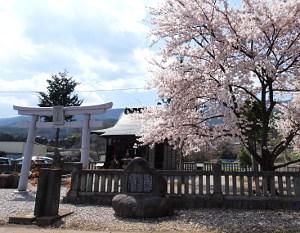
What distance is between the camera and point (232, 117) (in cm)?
1142

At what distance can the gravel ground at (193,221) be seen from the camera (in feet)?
27.3

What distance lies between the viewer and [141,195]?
10250mm

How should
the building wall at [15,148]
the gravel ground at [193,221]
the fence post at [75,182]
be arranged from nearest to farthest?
1. the gravel ground at [193,221]
2. the fence post at [75,182]
3. the building wall at [15,148]

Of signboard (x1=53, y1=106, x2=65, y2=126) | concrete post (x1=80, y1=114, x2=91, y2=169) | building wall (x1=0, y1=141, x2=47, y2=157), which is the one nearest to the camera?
concrete post (x1=80, y1=114, x2=91, y2=169)

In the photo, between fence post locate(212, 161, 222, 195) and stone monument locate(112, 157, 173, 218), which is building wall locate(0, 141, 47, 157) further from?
fence post locate(212, 161, 222, 195)

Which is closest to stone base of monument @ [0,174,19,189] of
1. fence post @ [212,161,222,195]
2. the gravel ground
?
the gravel ground

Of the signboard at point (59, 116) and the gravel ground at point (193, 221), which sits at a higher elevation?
the signboard at point (59, 116)

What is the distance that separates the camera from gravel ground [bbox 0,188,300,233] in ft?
27.3

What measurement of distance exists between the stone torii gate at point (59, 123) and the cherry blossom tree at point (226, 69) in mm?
3994

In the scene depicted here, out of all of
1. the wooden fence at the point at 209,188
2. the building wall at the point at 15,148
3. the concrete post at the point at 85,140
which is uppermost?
the building wall at the point at 15,148

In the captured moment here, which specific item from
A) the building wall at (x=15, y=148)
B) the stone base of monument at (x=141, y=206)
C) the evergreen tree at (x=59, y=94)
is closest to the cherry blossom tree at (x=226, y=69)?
the stone base of monument at (x=141, y=206)

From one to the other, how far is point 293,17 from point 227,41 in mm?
2142

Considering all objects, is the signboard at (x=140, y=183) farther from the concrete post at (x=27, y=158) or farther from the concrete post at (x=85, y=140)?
the concrete post at (x=27, y=158)

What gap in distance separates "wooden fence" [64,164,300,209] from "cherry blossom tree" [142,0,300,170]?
1342mm
